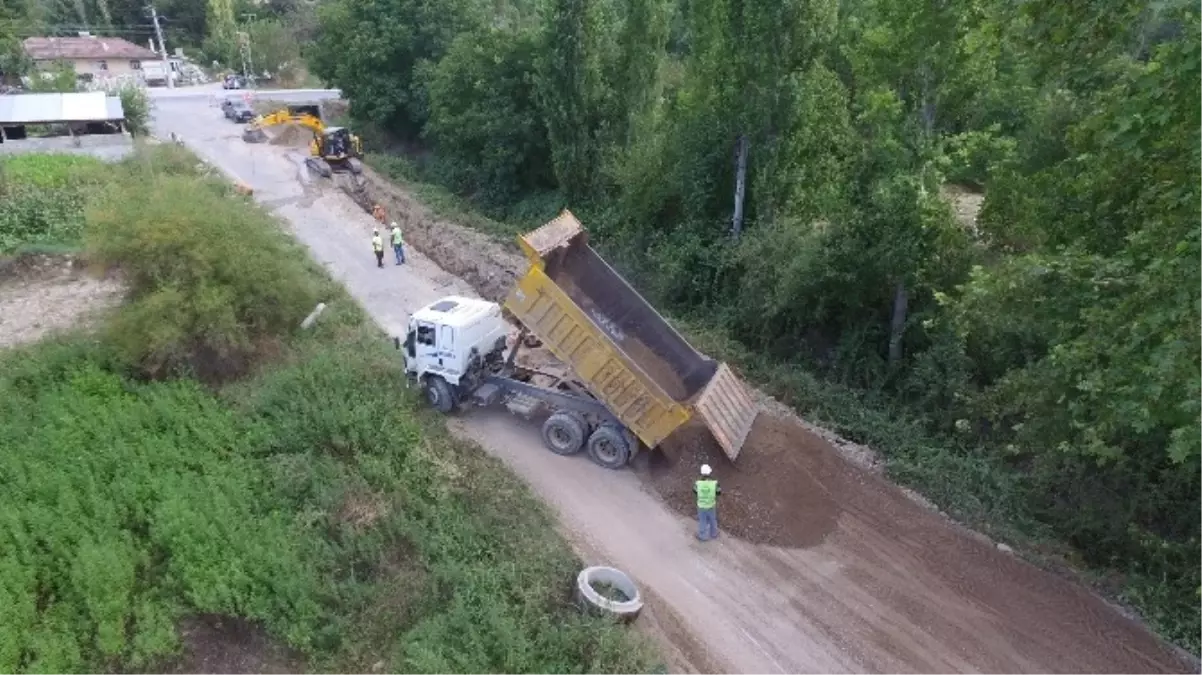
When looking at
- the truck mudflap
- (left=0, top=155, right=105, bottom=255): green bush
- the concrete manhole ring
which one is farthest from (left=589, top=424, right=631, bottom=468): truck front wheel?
(left=0, top=155, right=105, bottom=255): green bush

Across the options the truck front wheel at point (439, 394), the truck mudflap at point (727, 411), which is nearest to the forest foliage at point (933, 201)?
the truck mudflap at point (727, 411)

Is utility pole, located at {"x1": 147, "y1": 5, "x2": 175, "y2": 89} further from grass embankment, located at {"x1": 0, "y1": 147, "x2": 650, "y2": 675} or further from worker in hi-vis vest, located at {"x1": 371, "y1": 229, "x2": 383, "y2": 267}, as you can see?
grass embankment, located at {"x1": 0, "y1": 147, "x2": 650, "y2": 675}

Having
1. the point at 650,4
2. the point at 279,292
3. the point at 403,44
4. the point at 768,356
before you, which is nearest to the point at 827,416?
the point at 768,356

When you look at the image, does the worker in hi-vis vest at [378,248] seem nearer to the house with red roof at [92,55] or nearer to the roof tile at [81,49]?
the house with red roof at [92,55]

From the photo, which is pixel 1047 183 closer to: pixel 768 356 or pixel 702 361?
pixel 702 361

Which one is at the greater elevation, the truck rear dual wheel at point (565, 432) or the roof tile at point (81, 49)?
the roof tile at point (81, 49)

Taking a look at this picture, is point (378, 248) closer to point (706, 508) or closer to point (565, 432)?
point (565, 432)
